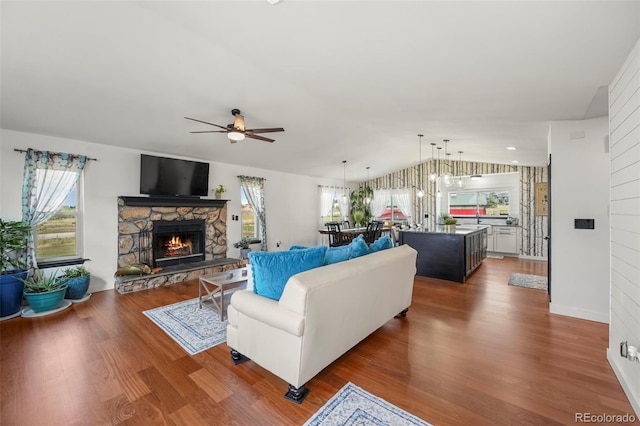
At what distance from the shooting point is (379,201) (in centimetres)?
1019

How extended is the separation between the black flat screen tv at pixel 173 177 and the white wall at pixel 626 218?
591 cm

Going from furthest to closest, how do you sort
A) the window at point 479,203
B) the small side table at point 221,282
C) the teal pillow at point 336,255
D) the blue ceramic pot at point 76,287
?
the window at point 479,203 < the blue ceramic pot at point 76,287 < the small side table at point 221,282 < the teal pillow at point 336,255

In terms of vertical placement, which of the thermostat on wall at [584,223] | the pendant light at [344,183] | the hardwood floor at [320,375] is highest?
the pendant light at [344,183]

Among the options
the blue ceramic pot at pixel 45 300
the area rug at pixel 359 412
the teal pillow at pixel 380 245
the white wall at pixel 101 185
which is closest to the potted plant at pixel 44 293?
the blue ceramic pot at pixel 45 300

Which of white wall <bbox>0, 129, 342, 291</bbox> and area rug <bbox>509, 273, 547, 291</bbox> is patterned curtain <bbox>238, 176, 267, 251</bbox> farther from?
area rug <bbox>509, 273, 547, 291</bbox>

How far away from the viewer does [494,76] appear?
2387 mm

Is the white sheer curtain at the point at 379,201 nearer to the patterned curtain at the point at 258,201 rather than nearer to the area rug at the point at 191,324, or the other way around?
the patterned curtain at the point at 258,201

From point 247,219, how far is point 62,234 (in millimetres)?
3429

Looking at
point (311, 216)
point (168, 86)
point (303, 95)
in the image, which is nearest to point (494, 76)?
point (303, 95)

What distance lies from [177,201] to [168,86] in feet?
8.83

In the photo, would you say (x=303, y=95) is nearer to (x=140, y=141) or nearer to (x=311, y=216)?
(x=140, y=141)

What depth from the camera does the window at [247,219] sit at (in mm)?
6641

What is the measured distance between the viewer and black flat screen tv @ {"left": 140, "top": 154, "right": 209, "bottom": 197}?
4836mm

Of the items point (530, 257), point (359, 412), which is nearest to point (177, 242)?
point (359, 412)
